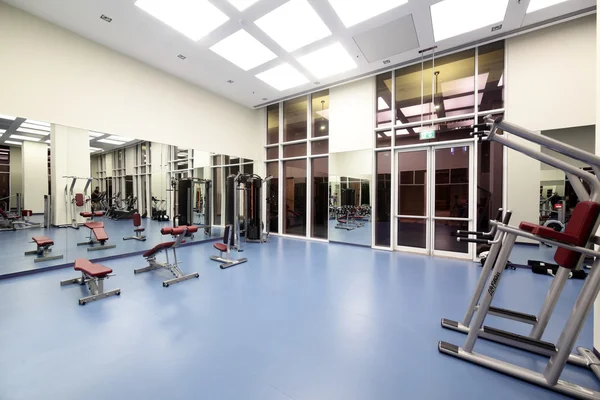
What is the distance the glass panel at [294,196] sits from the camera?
7.48 metres

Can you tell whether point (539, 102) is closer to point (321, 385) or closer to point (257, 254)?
point (321, 385)

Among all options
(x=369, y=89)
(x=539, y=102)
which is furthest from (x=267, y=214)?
(x=539, y=102)

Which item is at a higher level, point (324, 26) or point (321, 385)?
point (324, 26)

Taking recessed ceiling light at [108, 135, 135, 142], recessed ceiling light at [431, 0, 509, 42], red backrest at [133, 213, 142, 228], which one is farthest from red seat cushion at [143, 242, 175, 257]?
recessed ceiling light at [431, 0, 509, 42]

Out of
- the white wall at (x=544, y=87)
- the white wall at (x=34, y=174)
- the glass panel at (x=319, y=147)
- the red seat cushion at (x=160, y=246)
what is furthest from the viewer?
the glass panel at (x=319, y=147)

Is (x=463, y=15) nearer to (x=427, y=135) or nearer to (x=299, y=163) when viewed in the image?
(x=427, y=135)

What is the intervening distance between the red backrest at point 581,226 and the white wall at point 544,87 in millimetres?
3228

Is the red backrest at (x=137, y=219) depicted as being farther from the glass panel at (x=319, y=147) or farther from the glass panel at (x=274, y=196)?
the glass panel at (x=319, y=147)

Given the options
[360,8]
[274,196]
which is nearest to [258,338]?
[360,8]

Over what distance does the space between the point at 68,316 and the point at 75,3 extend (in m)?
4.51

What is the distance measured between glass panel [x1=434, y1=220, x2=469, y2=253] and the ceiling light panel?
522 cm

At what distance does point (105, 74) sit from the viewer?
477 centimetres

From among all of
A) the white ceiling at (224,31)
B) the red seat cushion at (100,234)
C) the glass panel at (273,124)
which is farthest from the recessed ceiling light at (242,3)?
the red seat cushion at (100,234)

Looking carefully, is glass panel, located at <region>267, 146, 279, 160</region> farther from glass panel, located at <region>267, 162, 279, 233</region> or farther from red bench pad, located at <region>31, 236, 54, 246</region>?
red bench pad, located at <region>31, 236, 54, 246</region>
